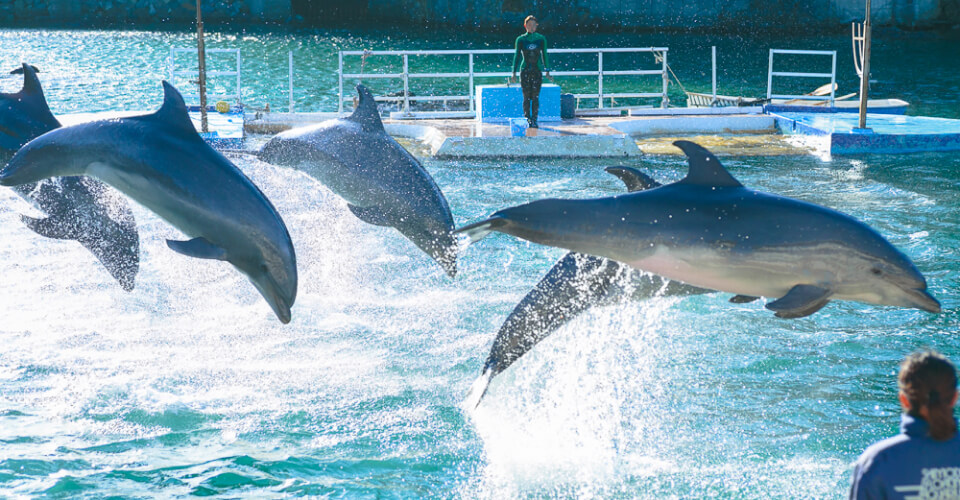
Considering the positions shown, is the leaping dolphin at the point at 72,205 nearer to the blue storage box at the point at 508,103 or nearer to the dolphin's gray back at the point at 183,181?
the dolphin's gray back at the point at 183,181

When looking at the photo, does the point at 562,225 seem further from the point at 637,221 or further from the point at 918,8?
the point at 918,8

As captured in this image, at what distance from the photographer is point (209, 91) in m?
38.1

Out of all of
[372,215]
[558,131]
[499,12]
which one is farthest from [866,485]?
A: [499,12]

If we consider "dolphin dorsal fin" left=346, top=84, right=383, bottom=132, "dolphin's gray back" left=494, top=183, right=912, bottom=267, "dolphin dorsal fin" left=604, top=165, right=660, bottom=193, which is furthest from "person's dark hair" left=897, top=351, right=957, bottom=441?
"dolphin dorsal fin" left=346, top=84, right=383, bottom=132

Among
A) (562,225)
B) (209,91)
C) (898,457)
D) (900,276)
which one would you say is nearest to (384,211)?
(562,225)

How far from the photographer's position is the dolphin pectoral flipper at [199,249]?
6188mm

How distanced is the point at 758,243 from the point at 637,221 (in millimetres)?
645

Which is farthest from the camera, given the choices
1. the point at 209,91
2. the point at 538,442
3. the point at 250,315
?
the point at 209,91

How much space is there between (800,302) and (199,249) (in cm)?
339

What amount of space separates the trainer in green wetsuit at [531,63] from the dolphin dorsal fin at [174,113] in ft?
36.4

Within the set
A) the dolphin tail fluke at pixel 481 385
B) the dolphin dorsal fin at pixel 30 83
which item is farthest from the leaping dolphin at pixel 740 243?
the dolphin dorsal fin at pixel 30 83

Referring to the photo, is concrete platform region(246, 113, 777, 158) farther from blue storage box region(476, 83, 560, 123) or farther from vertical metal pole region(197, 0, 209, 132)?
vertical metal pole region(197, 0, 209, 132)

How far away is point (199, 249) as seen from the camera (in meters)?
6.34

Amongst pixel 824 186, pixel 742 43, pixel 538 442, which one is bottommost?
pixel 538 442
